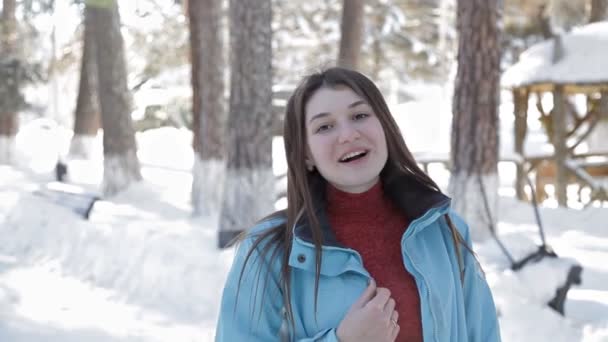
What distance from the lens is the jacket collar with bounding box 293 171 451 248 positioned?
2062mm

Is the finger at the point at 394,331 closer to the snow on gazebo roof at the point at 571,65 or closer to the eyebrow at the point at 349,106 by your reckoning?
the eyebrow at the point at 349,106

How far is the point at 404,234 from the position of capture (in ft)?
6.86

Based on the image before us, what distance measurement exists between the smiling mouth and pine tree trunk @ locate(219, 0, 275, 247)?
21.7 feet

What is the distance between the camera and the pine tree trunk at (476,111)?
8.19 metres

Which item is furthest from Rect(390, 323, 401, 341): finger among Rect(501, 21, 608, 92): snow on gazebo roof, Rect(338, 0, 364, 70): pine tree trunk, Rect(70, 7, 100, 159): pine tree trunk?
Rect(70, 7, 100, 159): pine tree trunk

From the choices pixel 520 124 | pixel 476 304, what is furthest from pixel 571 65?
pixel 476 304

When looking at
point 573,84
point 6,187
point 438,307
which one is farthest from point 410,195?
point 6,187

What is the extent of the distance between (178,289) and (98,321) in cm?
101

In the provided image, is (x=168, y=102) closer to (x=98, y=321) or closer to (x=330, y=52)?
(x=330, y=52)

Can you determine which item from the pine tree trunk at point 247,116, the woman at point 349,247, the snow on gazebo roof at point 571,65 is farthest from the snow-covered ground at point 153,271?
the woman at point 349,247

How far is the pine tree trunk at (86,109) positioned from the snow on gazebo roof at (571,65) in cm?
1029

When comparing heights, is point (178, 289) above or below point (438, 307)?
below

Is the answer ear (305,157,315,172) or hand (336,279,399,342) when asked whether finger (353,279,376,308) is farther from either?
ear (305,157,315,172)

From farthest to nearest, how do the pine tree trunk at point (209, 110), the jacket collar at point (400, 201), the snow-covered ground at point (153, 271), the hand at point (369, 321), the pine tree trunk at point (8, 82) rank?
the pine tree trunk at point (8, 82)
the pine tree trunk at point (209, 110)
the snow-covered ground at point (153, 271)
the jacket collar at point (400, 201)
the hand at point (369, 321)
